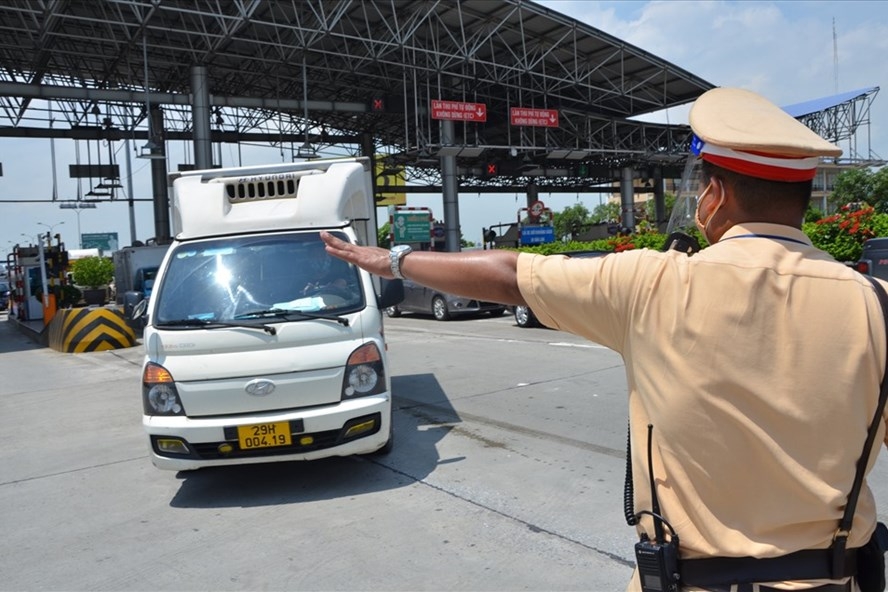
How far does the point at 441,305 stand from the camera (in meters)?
19.8

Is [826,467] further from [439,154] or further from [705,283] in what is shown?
[439,154]

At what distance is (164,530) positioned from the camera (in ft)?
15.5

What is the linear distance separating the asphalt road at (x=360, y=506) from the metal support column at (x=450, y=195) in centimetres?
2325

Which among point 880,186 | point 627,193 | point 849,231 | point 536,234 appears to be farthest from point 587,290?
point 880,186

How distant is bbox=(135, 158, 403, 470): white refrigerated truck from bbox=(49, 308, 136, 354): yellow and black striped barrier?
458 inches

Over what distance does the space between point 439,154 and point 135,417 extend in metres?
23.9

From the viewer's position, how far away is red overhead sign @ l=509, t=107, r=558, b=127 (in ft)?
103

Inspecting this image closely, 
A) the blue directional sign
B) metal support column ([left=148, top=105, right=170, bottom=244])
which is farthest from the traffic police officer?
metal support column ([left=148, top=105, right=170, bottom=244])

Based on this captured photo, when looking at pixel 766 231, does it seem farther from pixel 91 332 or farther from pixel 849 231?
pixel 91 332

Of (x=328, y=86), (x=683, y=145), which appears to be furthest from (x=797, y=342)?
(x=683, y=145)

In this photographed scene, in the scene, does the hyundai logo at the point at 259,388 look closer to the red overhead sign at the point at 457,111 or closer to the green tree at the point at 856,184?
the red overhead sign at the point at 457,111

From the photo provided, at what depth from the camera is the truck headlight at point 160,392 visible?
5.15m

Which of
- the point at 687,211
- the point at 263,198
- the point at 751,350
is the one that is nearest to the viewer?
the point at 751,350

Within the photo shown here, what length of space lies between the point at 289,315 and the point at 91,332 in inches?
519
